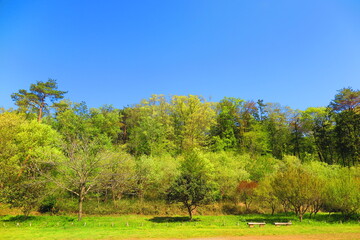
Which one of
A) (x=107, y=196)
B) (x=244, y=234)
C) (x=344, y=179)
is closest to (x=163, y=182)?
(x=107, y=196)

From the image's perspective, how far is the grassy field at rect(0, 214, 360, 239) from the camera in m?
18.1

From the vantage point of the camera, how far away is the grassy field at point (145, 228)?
18109 millimetres

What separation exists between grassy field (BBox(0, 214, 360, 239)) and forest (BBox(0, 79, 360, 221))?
2178 mm

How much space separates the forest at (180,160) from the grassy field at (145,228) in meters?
2.18

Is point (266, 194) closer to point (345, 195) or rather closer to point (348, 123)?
point (345, 195)

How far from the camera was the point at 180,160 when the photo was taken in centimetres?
3953

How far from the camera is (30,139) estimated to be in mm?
32625

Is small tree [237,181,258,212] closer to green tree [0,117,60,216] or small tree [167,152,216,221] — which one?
small tree [167,152,216,221]

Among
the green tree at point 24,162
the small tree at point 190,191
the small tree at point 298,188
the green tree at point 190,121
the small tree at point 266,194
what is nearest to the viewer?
the small tree at point 298,188

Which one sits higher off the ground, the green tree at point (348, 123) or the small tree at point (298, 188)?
the green tree at point (348, 123)

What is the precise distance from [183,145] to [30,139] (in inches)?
1210

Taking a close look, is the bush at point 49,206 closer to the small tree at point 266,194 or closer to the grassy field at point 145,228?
the grassy field at point 145,228

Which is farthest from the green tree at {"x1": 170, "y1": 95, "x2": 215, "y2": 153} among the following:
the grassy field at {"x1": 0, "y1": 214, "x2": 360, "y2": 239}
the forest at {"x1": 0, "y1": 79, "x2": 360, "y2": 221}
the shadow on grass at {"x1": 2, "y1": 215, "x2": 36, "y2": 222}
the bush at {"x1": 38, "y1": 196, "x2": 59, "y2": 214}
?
the shadow on grass at {"x1": 2, "y1": 215, "x2": 36, "y2": 222}

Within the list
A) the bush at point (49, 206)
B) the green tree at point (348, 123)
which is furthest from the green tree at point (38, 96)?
the green tree at point (348, 123)
